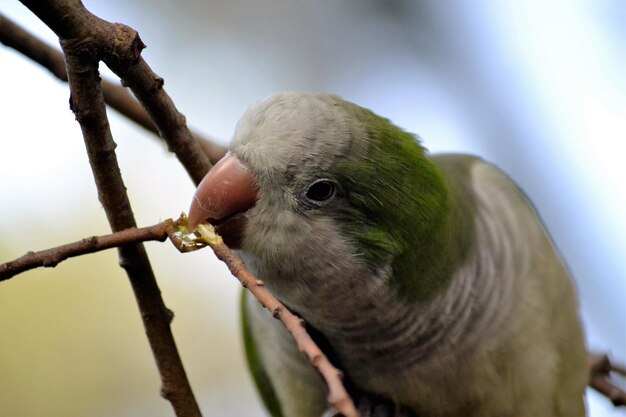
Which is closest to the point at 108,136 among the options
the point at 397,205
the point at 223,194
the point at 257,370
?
the point at 223,194

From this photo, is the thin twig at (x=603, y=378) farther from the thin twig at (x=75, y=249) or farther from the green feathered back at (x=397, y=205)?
the thin twig at (x=75, y=249)

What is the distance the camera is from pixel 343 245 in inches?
56.4

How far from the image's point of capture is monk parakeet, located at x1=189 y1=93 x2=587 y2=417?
137cm

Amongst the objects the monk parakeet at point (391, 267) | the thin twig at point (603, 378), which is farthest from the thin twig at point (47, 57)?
the thin twig at point (603, 378)

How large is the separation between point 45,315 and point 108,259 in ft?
1.25

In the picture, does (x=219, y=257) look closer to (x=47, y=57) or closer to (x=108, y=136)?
(x=108, y=136)

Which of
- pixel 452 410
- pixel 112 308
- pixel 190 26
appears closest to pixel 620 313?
pixel 452 410

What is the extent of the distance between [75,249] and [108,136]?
6.9 inches

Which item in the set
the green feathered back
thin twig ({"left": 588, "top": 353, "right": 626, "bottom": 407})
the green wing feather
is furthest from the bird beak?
thin twig ({"left": 588, "top": 353, "right": 626, "bottom": 407})

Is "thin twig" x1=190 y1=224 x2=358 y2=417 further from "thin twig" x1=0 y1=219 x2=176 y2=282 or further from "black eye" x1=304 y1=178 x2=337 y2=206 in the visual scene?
"black eye" x1=304 y1=178 x2=337 y2=206

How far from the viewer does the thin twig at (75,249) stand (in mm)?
1011

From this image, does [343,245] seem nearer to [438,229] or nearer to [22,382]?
[438,229]

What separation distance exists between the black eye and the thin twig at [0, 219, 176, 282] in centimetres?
32

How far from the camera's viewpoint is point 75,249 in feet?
3.43
